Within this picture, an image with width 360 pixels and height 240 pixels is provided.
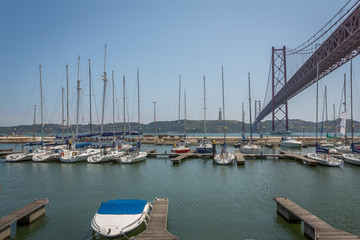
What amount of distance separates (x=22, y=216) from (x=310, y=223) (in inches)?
535

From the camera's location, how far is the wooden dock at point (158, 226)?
29.3 ft

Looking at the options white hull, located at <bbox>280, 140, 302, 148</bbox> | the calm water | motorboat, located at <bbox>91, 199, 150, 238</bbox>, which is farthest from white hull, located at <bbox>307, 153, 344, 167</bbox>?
motorboat, located at <bbox>91, 199, 150, 238</bbox>

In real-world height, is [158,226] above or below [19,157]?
above

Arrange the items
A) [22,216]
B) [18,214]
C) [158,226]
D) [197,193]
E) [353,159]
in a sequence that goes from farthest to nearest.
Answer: [353,159] < [197,193] < [18,214] < [22,216] < [158,226]

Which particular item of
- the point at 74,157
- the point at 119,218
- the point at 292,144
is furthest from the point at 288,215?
the point at 292,144

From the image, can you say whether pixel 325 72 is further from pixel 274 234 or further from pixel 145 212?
pixel 145 212

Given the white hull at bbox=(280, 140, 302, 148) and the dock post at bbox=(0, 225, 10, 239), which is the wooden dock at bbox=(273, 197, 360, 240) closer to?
the dock post at bbox=(0, 225, 10, 239)

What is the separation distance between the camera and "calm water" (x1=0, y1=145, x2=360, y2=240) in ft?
37.6

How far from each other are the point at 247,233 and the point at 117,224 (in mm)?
6003

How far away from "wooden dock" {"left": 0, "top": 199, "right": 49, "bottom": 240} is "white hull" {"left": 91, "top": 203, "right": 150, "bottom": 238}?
3.93 meters

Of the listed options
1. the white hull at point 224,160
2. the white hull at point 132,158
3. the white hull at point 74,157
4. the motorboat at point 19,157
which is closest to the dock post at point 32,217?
the white hull at point 132,158

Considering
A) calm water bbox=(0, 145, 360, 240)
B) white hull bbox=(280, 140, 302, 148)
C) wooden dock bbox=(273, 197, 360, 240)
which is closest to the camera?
wooden dock bbox=(273, 197, 360, 240)

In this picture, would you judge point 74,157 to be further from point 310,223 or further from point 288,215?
point 310,223

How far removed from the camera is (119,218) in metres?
10.4
